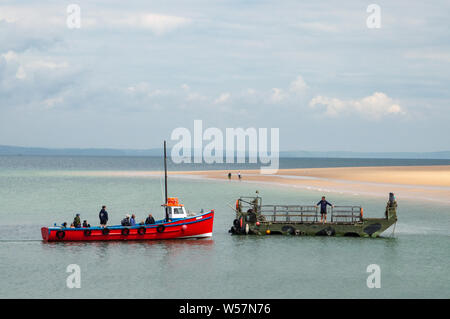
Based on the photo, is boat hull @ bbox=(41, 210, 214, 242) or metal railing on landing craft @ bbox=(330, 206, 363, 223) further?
metal railing on landing craft @ bbox=(330, 206, 363, 223)

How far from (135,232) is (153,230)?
125cm

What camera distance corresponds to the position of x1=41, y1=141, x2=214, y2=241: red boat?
130 feet

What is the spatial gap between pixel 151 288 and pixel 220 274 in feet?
15.1

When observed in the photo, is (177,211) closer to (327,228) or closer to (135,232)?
(135,232)

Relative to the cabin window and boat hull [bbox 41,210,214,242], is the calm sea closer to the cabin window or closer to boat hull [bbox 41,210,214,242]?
boat hull [bbox 41,210,214,242]

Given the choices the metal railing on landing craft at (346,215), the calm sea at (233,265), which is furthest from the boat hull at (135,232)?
the metal railing on landing craft at (346,215)

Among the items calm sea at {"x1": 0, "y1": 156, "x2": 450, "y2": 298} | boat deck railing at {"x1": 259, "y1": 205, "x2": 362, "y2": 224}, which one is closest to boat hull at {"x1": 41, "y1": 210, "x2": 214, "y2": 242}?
calm sea at {"x1": 0, "y1": 156, "x2": 450, "y2": 298}

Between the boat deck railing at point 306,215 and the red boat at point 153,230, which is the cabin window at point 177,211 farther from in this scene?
the boat deck railing at point 306,215

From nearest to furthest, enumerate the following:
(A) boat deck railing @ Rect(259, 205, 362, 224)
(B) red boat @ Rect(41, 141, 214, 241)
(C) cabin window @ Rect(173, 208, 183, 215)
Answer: (B) red boat @ Rect(41, 141, 214, 241), (C) cabin window @ Rect(173, 208, 183, 215), (A) boat deck railing @ Rect(259, 205, 362, 224)

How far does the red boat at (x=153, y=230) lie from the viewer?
39.7 metres

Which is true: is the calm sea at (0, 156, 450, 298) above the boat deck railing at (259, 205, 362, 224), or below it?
below
